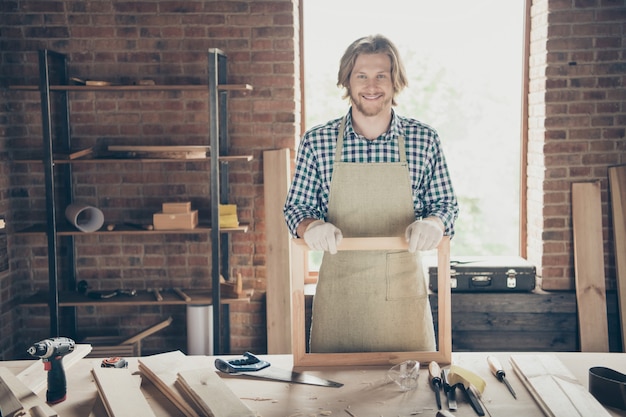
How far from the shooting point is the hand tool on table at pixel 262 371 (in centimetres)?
180

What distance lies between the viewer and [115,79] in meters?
3.72

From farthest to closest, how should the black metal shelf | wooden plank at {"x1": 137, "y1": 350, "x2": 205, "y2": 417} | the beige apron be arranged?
the black metal shelf
the beige apron
wooden plank at {"x1": 137, "y1": 350, "x2": 205, "y2": 417}

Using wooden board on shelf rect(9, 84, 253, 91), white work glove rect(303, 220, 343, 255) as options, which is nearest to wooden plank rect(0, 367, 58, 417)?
white work glove rect(303, 220, 343, 255)

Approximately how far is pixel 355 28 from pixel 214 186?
53.3 inches

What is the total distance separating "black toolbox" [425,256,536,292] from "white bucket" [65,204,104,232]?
1.89 m

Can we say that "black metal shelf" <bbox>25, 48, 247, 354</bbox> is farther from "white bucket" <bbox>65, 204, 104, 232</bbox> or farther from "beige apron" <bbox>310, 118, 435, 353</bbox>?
"beige apron" <bbox>310, 118, 435, 353</bbox>

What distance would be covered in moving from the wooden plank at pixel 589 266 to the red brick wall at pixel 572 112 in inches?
→ 2.5

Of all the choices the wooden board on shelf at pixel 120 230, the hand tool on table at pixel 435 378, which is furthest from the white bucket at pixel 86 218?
the hand tool on table at pixel 435 378

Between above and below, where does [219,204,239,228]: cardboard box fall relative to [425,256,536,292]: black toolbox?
above

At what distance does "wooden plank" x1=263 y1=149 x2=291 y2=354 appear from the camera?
370 centimetres

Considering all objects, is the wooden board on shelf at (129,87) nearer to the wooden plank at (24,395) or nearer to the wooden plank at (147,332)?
the wooden plank at (147,332)

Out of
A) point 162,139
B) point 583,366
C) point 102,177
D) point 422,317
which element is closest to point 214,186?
point 162,139

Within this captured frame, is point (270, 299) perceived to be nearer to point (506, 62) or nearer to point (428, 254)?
point (428, 254)

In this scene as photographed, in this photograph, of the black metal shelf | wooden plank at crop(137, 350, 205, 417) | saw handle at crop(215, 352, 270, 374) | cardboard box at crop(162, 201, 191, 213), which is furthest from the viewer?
cardboard box at crop(162, 201, 191, 213)
